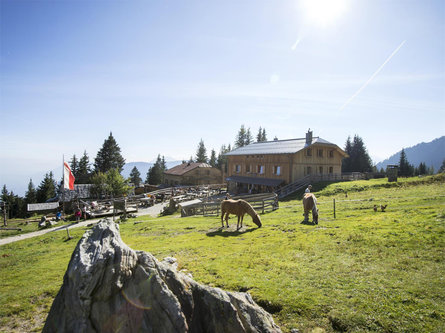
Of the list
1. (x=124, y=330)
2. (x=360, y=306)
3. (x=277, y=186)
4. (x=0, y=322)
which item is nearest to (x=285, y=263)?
(x=360, y=306)

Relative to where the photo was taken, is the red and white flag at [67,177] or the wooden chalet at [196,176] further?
the wooden chalet at [196,176]

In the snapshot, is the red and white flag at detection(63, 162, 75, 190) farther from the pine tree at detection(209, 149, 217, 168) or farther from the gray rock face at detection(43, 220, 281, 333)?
the pine tree at detection(209, 149, 217, 168)

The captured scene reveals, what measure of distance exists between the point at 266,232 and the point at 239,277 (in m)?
6.12

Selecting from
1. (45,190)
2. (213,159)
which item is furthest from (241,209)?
(213,159)

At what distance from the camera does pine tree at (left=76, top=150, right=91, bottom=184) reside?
70.5 meters

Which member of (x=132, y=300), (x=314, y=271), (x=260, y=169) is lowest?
(x=314, y=271)

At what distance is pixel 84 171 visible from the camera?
7181 centimetres

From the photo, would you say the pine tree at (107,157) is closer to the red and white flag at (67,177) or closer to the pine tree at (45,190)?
the pine tree at (45,190)

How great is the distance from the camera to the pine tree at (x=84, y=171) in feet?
231

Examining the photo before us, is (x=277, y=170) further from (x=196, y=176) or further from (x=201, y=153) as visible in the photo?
(x=201, y=153)

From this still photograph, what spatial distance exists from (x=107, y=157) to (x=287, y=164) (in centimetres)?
5599

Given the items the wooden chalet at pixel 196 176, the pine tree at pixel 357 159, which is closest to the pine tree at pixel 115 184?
the wooden chalet at pixel 196 176

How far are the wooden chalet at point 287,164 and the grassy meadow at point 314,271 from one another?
23.3 m

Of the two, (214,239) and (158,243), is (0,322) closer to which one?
(158,243)
